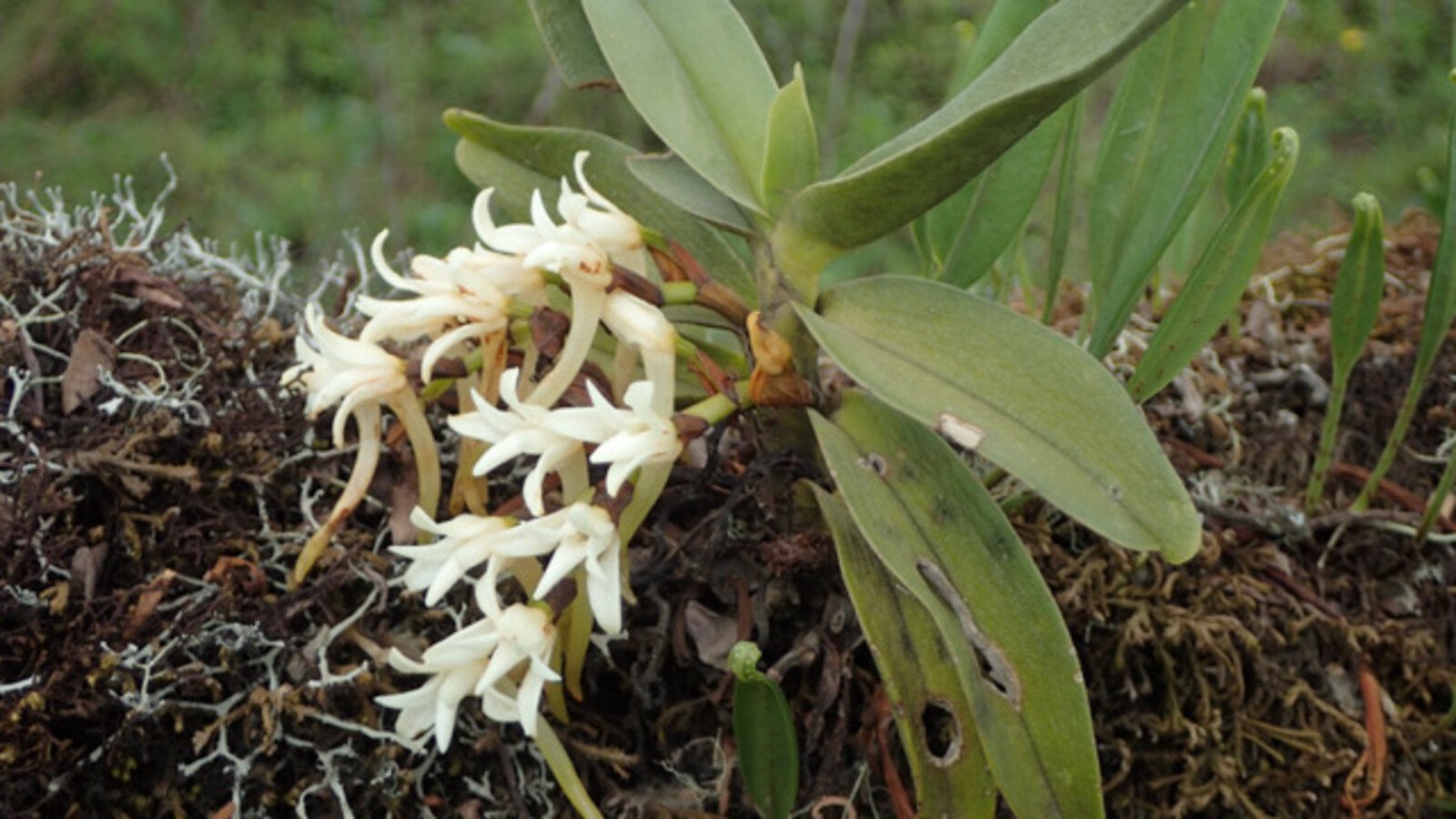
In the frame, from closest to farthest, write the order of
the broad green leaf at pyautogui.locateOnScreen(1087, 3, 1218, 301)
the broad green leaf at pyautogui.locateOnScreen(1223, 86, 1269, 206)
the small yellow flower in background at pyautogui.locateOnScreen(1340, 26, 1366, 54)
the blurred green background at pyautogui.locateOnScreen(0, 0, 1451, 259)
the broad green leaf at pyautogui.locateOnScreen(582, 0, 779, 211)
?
the broad green leaf at pyautogui.locateOnScreen(582, 0, 779, 211) → the broad green leaf at pyautogui.locateOnScreen(1087, 3, 1218, 301) → the broad green leaf at pyautogui.locateOnScreen(1223, 86, 1269, 206) → the blurred green background at pyautogui.locateOnScreen(0, 0, 1451, 259) → the small yellow flower in background at pyautogui.locateOnScreen(1340, 26, 1366, 54)

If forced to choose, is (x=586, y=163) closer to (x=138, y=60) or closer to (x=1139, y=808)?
(x=1139, y=808)

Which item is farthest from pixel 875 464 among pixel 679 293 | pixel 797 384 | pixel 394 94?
pixel 394 94

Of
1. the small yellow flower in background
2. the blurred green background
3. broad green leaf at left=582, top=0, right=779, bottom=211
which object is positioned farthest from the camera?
the small yellow flower in background

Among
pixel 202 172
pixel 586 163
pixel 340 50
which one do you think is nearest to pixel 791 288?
pixel 586 163

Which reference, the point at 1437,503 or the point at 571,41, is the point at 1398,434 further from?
the point at 571,41

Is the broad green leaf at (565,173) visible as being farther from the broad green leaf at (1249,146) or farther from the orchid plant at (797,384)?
the broad green leaf at (1249,146)

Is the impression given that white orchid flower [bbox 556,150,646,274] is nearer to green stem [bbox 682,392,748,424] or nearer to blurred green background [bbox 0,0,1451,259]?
green stem [bbox 682,392,748,424]

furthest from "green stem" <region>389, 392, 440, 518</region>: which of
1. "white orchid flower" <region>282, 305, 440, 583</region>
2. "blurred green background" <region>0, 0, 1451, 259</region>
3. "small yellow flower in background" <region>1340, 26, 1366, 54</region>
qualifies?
"small yellow flower in background" <region>1340, 26, 1366, 54</region>
